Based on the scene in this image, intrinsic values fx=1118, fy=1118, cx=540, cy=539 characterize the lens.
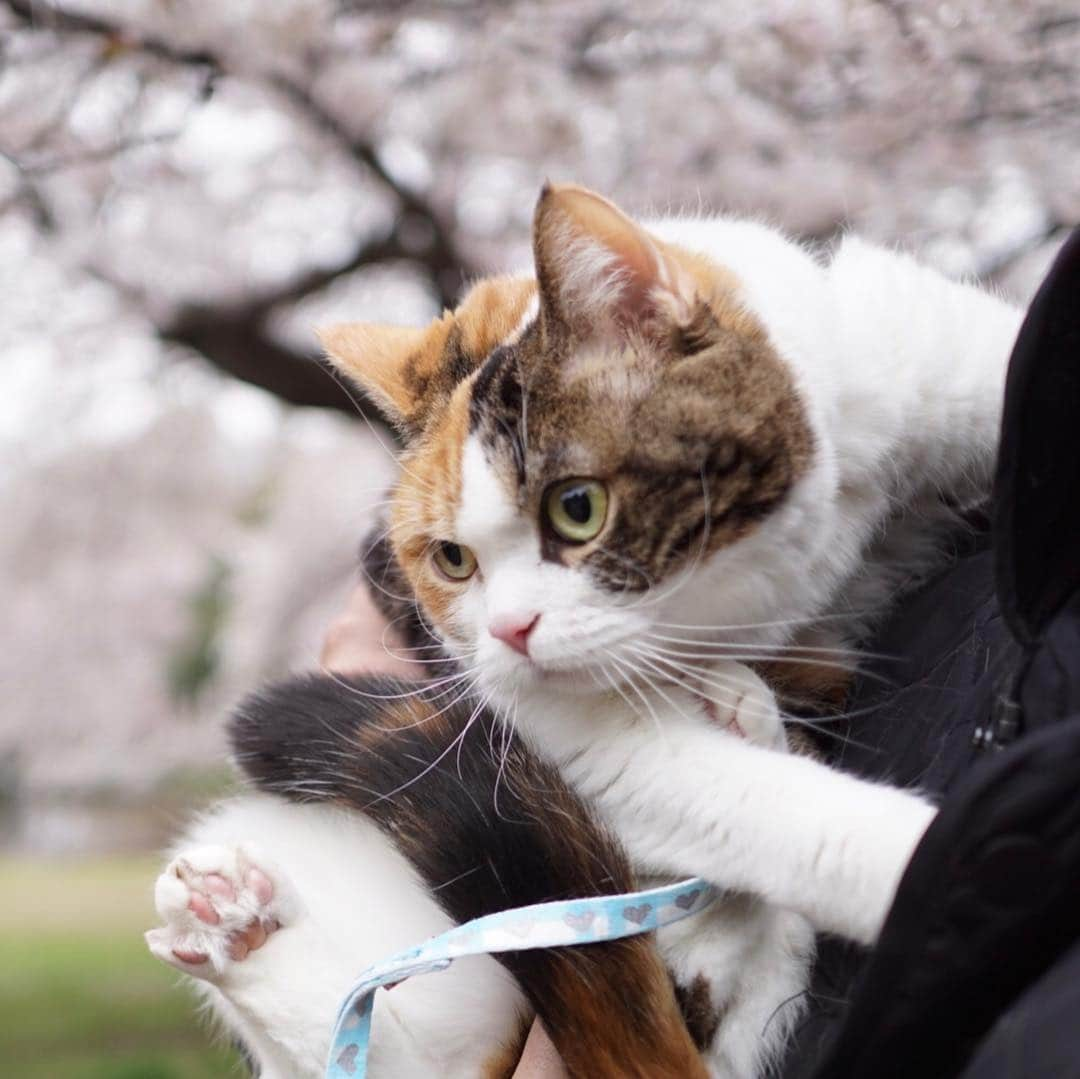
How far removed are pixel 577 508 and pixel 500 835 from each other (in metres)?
0.21

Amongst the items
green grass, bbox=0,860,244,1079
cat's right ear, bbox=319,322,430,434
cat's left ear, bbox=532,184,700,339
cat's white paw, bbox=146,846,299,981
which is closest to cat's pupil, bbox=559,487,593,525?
cat's left ear, bbox=532,184,700,339

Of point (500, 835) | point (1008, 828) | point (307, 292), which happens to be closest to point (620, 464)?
point (500, 835)

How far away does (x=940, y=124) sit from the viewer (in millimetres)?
2004

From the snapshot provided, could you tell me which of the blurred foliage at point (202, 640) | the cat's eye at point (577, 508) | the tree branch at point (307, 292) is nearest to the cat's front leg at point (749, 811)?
the cat's eye at point (577, 508)

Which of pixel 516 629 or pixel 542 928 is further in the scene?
pixel 516 629

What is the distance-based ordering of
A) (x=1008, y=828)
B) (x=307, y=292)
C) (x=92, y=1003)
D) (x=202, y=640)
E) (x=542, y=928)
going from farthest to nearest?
(x=202, y=640) → (x=92, y=1003) → (x=307, y=292) → (x=542, y=928) → (x=1008, y=828)

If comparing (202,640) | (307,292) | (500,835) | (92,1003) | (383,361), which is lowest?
(202,640)

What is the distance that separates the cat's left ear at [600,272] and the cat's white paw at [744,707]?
0.23 metres

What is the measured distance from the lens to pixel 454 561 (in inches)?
32.8

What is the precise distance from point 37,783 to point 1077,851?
5854 millimetres

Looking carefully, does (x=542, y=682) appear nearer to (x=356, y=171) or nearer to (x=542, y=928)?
(x=542, y=928)

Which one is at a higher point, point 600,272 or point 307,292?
point 600,272

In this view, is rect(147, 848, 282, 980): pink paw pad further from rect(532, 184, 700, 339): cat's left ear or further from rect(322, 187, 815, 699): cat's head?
rect(532, 184, 700, 339): cat's left ear

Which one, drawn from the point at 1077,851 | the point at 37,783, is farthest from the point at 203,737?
the point at 1077,851
